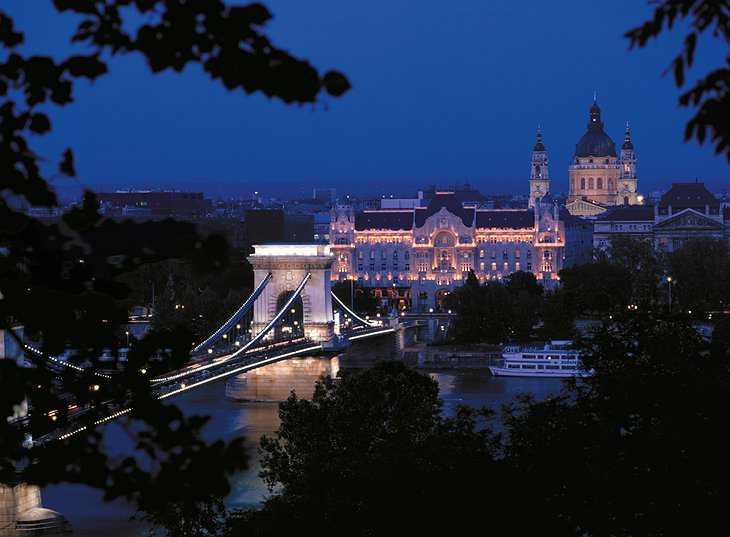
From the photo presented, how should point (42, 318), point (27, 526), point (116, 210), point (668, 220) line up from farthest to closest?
point (116, 210), point (668, 220), point (27, 526), point (42, 318)

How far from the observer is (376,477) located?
549 inches

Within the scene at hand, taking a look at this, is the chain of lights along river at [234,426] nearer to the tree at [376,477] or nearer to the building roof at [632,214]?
the tree at [376,477]

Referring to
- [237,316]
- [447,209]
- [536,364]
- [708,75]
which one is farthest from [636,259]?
[708,75]

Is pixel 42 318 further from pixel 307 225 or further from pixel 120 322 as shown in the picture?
pixel 307 225

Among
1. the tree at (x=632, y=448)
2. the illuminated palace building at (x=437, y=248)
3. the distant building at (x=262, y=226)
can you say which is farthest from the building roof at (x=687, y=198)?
the tree at (x=632, y=448)

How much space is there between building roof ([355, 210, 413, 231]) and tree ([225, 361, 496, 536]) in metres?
50.3

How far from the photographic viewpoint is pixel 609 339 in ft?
46.0

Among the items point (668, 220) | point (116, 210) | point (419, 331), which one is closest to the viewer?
point (419, 331)

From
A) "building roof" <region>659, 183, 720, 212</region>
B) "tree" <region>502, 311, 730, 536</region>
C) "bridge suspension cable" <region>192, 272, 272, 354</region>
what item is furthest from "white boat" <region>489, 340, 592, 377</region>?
"building roof" <region>659, 183, 720, 212</region>

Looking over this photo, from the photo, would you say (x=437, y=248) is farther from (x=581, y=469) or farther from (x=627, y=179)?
(x=581, y=469)

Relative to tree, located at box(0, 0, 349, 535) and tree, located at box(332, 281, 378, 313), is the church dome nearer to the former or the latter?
tree, located at box(332, 281, 378, 313)

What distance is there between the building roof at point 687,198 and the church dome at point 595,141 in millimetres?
16931

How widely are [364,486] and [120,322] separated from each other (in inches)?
348

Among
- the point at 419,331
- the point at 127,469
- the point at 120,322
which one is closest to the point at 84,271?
the point at 120,322
